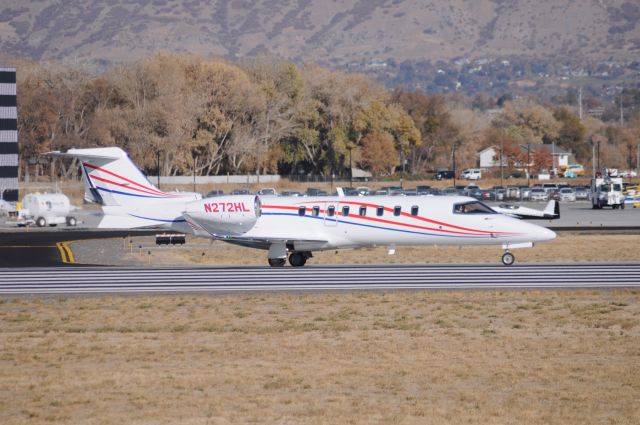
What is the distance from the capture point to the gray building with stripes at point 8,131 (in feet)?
346

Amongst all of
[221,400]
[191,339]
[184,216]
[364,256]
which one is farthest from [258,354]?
[364,256]

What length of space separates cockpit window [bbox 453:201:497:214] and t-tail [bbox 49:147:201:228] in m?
9.59

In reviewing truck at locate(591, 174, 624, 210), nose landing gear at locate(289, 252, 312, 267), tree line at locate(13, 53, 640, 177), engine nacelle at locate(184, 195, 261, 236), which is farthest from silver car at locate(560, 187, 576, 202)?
engine nacelle at locate(184, 195, 261, 236)

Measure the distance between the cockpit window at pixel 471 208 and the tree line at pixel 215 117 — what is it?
7593 cm

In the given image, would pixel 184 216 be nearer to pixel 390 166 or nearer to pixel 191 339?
pixel 191 339

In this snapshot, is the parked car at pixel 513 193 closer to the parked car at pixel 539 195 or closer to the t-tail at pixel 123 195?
the parked car at pixel 539 195

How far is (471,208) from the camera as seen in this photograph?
36500mm

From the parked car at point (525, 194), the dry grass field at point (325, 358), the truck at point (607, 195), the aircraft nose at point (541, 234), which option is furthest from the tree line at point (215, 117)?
the dry grass field at point (325, 358)

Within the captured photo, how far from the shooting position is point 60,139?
124 meters

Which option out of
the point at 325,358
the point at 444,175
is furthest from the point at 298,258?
the point at 444,175

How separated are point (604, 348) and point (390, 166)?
126 m

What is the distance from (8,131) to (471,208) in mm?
78784

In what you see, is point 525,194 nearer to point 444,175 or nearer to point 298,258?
point 444,175

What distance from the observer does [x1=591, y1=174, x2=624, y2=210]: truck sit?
86.4 metres
